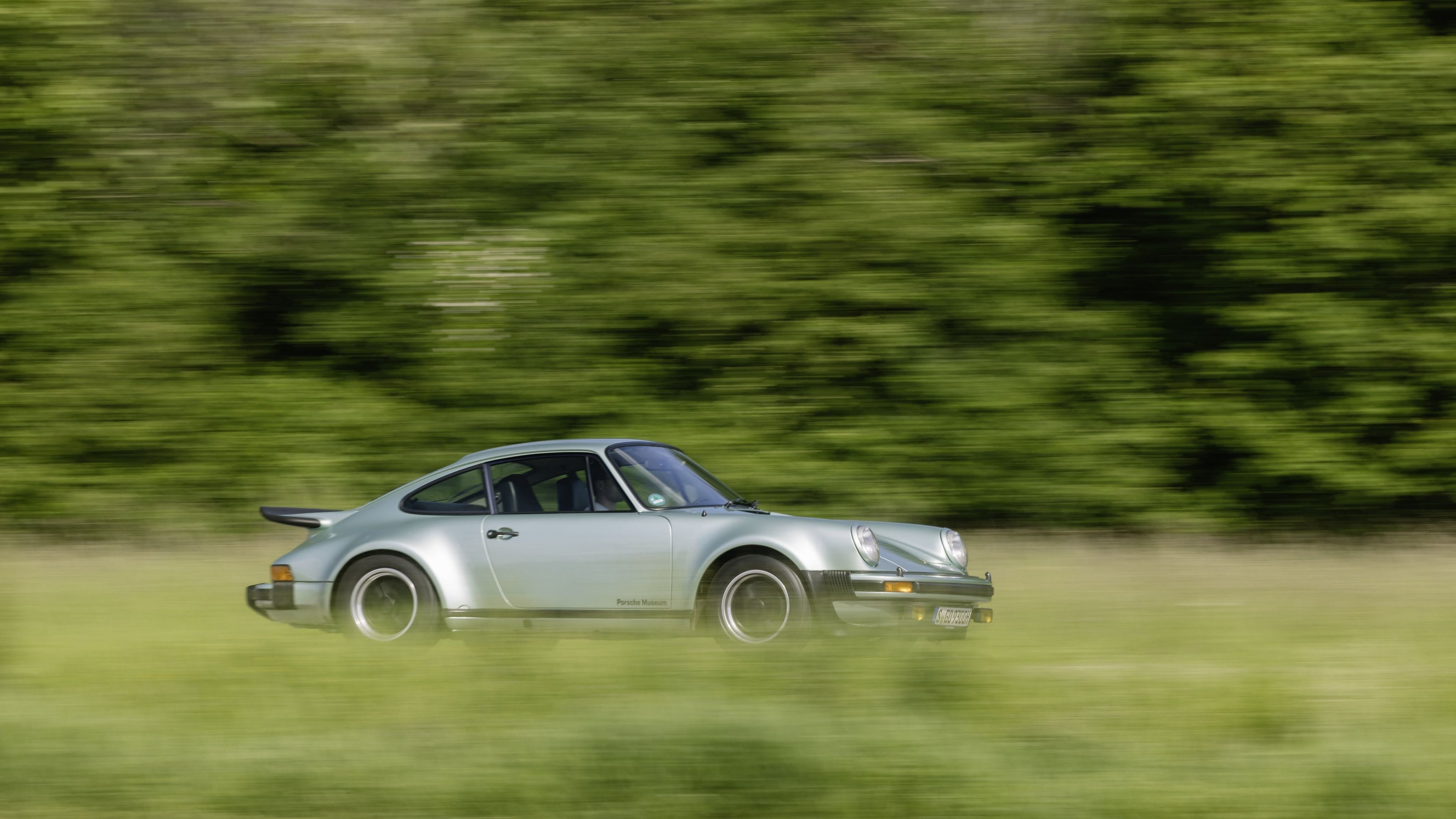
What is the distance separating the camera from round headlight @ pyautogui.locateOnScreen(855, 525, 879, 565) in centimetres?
647

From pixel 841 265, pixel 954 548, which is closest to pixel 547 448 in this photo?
pixel 954 548

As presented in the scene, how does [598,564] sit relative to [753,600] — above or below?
above

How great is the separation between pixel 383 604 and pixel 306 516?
2.74 ft

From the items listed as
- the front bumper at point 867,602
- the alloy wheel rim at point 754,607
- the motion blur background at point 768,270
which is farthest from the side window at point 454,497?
the motion blur background at point 768,270

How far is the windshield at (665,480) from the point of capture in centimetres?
696

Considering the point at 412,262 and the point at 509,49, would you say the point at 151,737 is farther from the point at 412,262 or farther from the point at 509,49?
the point at 509,49

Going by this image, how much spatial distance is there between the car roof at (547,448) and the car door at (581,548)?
82 mm

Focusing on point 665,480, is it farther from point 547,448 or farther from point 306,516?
point 306,516

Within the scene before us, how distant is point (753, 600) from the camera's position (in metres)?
6.55

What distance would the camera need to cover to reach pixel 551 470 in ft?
23.2

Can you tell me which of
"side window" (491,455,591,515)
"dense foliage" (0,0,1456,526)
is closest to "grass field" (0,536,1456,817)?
"side window" (491,455,591,515)

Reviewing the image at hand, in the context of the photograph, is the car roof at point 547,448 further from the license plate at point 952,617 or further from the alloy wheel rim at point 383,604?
the license plate at point 952,617

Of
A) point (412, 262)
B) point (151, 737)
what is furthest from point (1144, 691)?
point (412, 262)

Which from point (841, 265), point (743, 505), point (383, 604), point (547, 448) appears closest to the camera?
→ point (383, 604)
